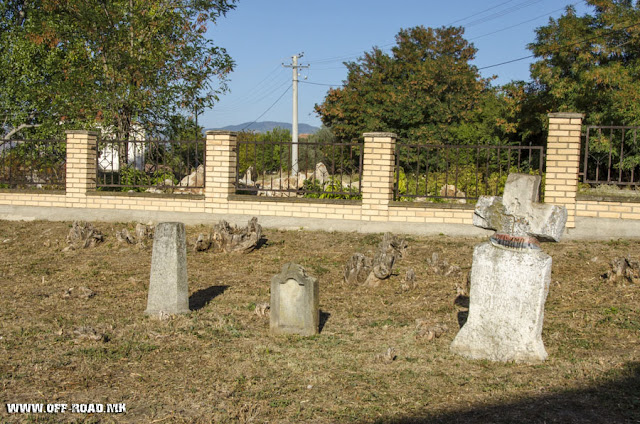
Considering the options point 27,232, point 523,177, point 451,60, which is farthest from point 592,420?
point 451,60

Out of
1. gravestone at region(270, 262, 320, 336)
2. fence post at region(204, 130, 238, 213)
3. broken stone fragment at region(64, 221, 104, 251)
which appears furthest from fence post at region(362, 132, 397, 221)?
gravestone at region(270, 262, 320, 336)

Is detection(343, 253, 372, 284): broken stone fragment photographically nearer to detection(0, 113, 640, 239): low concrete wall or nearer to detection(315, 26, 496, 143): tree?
detection(0, 113, 640, 239): low concrete wall

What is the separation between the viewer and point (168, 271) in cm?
641

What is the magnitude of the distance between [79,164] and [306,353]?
9147 mm

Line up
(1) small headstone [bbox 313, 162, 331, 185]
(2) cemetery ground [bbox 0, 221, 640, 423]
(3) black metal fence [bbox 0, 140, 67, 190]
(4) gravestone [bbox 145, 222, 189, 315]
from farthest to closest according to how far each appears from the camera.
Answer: (3) black metal fence [bbox 0, 140, 67, 190], (1) small headstone [bbox 313, 162, 331, 185], (4) gravestone [bbox 145, 222, 189, 315], (2) cemetery ground [bbox 0, 221, 640, 423]

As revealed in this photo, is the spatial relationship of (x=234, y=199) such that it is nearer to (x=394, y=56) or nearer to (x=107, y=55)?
(x=107, y=55)

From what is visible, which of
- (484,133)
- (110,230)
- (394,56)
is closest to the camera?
(110,230)

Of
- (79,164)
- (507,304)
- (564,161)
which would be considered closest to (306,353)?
(507,304)

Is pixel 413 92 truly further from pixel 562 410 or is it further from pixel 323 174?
pixel 562 410

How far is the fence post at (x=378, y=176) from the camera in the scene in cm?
1106

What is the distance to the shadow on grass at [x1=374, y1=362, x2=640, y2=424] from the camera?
152 inches

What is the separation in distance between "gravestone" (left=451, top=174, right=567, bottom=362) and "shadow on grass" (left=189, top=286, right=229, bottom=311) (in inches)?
126

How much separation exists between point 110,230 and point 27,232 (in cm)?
164

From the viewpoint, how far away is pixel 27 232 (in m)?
11.8
